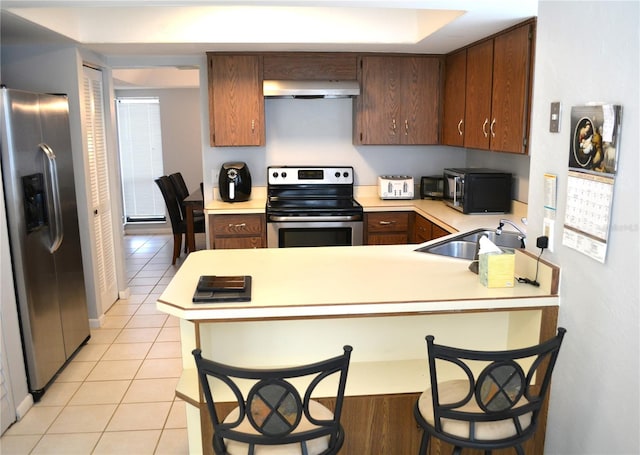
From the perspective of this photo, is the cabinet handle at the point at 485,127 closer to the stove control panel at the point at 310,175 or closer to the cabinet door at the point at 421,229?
the cabinet door at the point at 421,229

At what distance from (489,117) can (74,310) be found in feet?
10.1

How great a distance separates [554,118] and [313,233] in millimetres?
2603

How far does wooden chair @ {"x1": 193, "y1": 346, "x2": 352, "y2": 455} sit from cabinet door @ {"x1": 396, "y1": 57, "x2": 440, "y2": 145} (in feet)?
10.9

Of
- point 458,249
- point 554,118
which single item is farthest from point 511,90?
point 554,118

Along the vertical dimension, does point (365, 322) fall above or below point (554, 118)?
below

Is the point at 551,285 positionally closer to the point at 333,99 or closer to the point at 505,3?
the point at 505,3

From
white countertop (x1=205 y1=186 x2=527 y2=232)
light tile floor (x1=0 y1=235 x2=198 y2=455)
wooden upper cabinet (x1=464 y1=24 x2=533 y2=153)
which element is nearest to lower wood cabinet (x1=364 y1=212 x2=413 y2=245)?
white countertop (x1=205 y1=186 x2=527 y2=232)

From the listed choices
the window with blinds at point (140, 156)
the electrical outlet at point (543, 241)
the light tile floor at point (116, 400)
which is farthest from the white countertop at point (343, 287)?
the window with blinds at point (140, 156)

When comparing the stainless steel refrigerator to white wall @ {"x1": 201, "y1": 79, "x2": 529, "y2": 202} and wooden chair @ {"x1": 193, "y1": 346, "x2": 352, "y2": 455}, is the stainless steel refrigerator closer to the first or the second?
white wall @ {"x1": 201, "y1": 79, "x2": 529, "y2": 202}

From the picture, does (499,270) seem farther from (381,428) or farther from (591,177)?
(381,428)

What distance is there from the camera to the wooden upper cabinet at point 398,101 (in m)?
4.51

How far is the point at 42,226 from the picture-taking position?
3.12 m

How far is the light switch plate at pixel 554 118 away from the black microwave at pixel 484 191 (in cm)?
198

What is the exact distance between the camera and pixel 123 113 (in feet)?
24.8
